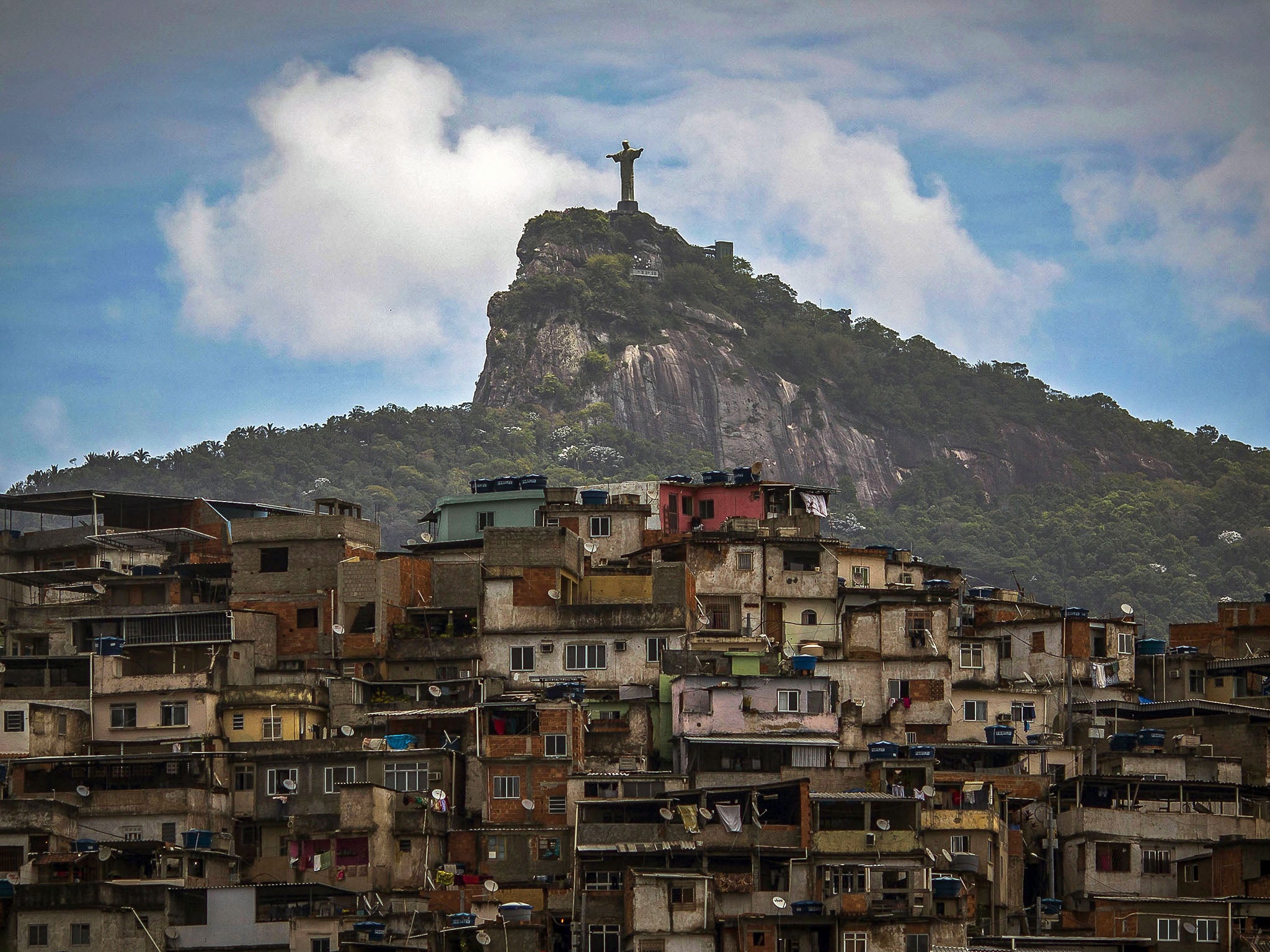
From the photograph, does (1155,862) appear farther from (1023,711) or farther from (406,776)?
(406,776)

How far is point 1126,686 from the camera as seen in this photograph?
3059 inches

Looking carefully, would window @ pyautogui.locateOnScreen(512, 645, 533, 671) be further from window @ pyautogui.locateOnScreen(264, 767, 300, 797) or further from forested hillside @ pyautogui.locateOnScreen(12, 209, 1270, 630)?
forested hillside @ pyautogui.locateOnScreen(12, 209, 1270, 630)

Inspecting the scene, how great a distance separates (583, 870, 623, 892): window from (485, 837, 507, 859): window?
9.56 feet

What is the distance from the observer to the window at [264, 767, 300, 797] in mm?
63531

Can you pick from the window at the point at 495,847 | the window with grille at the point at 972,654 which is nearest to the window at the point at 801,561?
the window with grille at the point at 972,654

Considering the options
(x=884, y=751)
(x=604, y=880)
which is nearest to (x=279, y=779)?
(x=604, y=880)

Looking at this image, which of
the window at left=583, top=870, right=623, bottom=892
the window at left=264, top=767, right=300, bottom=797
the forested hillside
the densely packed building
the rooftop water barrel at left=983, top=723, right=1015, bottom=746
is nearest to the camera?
the densely packed building

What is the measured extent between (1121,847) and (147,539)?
3797cm

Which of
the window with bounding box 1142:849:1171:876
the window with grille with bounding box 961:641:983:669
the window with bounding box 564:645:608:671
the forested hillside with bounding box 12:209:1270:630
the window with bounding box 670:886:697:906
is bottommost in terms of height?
the window with bounding box 670:886:697:906

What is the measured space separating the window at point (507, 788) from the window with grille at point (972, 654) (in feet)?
63.6

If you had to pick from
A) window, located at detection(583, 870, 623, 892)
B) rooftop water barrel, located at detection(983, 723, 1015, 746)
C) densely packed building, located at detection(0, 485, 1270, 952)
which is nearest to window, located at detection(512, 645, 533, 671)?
densely packed building, located at detection(0, 485, 1270, 952)

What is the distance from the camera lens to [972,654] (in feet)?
249

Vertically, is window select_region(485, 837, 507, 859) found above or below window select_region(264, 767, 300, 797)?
below

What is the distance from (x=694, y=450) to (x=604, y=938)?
12833 centimetres
